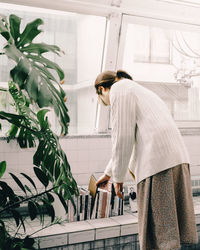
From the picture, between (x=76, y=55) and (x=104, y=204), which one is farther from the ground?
(x=76, y=55)

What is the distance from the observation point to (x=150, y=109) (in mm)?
2059

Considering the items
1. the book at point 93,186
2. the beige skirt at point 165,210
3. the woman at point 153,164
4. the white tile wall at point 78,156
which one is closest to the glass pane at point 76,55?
the white tile wall at point 78,156

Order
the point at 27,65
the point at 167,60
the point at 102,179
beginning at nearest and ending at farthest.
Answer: the point at 27,65
the point at 102,179
the point at 167,60

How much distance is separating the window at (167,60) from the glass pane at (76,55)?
11.9 inches

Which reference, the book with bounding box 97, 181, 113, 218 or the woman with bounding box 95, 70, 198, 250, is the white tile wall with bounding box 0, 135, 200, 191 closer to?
the book with bounding box 97, 181, 113, 218

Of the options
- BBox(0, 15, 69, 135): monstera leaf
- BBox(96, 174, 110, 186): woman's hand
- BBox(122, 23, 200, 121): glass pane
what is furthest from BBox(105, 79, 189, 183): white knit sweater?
BBox(122, 23, 200, 121): glass pane

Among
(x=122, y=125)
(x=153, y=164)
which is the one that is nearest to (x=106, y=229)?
(x=153, y=164)

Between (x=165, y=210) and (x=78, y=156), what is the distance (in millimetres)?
1655

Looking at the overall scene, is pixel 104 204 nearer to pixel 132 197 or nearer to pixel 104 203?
pixel 104 203

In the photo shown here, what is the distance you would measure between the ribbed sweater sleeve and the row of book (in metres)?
0.92

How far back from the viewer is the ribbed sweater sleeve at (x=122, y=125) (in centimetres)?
203

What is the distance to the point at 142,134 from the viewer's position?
2.05 metres

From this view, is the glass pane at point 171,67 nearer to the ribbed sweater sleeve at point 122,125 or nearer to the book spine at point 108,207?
the book spine at point 108,207

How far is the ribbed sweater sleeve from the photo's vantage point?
2027mm
